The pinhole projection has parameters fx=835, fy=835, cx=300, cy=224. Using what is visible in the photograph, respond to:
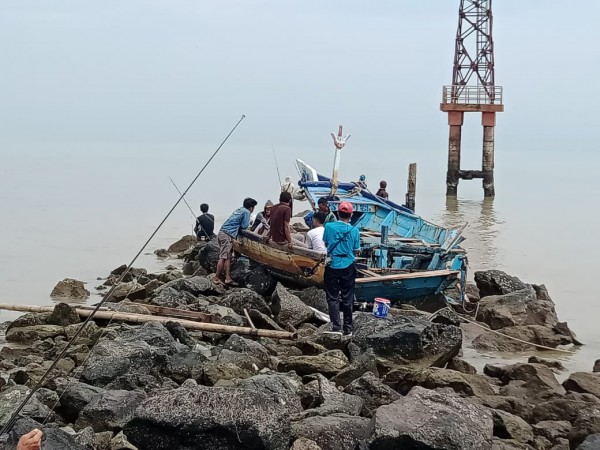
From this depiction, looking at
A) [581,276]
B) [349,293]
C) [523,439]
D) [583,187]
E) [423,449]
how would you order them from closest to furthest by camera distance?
1. [423,449]
2. [523,439]
3. [349,293]
4. [581,276]
5. [583,187]

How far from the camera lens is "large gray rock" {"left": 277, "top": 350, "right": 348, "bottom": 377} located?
29.3 ft

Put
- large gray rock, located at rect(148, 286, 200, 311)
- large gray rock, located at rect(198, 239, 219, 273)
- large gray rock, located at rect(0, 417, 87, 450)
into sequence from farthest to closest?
large gray rock, located at rect(198, 239, 219, 273)
large gray rock, located at rect(148, 286, 200, 311)
large gray rock, located at rect(0, 417, 87, 450)

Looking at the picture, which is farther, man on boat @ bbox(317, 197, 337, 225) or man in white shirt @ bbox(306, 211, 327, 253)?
man on boat @ bbox(317, 197, 337, 225)

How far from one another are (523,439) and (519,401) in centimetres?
104

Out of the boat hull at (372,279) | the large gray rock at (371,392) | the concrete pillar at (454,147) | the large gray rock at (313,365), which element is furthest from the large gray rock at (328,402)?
the concrete pillar at (454,147)

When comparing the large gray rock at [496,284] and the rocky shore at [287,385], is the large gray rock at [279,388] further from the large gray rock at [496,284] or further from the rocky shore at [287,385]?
the large gray rock at [496,284]

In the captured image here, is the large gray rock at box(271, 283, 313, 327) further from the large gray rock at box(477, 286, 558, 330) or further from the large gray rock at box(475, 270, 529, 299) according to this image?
the large gray rock at box(475, 270, 529, 299)

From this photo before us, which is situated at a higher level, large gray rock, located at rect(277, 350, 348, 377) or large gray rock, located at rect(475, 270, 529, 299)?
large gray rock, located at rect(277, 350, 348, 377)

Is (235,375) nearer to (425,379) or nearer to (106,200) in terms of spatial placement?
(425,379)

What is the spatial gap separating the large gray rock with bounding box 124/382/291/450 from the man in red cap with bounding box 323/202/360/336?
3.93m

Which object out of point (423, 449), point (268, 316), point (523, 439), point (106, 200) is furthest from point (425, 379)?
point (106, 200)

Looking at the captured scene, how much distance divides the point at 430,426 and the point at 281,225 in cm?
777

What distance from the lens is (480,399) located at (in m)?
8.15

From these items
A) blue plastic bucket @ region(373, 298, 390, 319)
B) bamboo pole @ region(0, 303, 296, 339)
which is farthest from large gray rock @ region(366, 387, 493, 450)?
blue plastic bucket @ region(373, 298, 390, 319)
